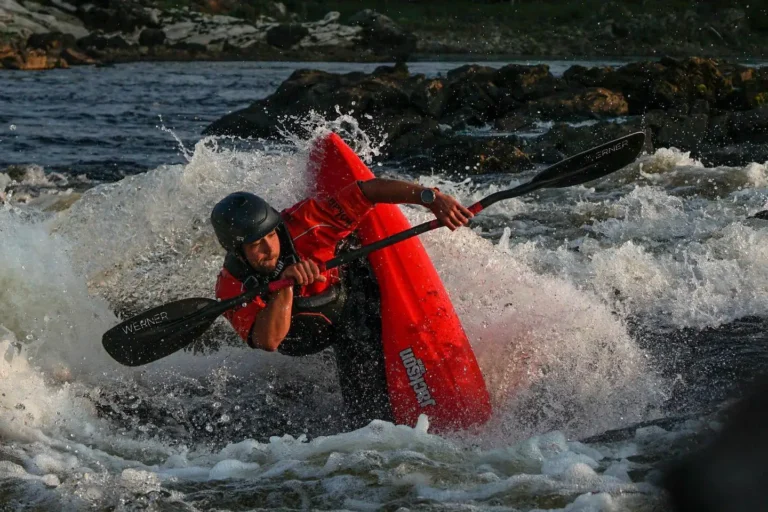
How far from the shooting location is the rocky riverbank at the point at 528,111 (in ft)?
44.4

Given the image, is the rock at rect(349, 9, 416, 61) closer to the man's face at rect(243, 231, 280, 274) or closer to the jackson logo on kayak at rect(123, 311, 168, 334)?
the jackson logo on kayak at rect(123, 311, 168, 334)

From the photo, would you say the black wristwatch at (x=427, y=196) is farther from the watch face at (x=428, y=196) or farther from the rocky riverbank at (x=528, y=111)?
the rocky riverbank at (x=528, y=111)

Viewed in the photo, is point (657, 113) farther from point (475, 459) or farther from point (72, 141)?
point (475, 459)

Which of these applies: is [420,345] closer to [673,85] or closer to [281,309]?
[281,309]

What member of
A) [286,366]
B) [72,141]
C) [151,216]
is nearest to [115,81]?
[72,141]

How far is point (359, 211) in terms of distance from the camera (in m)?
4.90

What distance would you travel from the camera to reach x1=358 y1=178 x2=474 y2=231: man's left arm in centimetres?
456

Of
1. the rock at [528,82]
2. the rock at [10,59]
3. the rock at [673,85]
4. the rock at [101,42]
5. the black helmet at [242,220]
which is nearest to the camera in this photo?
the black helmet at [242,220]

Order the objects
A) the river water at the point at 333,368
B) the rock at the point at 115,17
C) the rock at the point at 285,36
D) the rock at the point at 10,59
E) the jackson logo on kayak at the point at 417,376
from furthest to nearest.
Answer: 1. the rock at the point at 285,36
2. the rock at the point at 115,17
3. the rock at the point at 10,59
4. the jackson logo on kayak at the point at 417,376
5. the river water at the point at 333,368

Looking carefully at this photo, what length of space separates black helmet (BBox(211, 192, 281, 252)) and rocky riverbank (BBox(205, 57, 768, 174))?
28.5 feet

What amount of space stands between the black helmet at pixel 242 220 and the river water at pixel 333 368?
0.97 metres

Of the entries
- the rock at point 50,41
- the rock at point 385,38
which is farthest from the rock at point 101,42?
the rock at point 385,38

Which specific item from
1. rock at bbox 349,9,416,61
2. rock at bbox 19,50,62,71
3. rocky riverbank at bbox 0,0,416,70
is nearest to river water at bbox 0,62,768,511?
rock at bbox 19,50,62,71

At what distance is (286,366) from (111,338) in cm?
127
